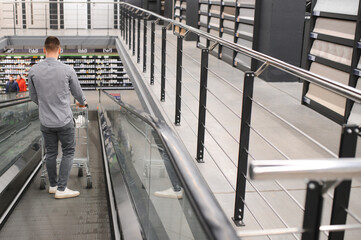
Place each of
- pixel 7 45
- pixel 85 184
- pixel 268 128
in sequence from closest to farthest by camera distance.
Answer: pixel 268 128, pixel 85 184, pixel 7 45

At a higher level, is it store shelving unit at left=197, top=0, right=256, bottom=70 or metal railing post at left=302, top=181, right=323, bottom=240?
store shelving unit at left=197, top=0, right=256, bottom=70

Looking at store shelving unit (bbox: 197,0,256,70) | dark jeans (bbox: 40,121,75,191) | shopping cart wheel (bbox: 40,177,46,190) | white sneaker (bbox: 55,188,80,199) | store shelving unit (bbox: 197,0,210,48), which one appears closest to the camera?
dark jeans (bbox: 40,121,75,191)

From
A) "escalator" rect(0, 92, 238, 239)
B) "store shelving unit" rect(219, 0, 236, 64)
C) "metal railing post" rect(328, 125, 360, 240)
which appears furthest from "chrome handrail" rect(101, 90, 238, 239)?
"store shelving unit" rect(219, 0, 236, 64)

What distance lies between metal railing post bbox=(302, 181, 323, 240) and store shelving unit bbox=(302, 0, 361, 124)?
260 cm

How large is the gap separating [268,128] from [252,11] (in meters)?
2.84

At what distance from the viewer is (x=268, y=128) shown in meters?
3.64

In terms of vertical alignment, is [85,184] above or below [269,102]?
below

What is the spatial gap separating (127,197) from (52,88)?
44.2 inches

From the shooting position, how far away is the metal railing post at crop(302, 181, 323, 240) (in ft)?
2.79

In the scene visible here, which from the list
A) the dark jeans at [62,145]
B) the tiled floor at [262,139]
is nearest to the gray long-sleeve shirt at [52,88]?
the dark jeans at [62,145]

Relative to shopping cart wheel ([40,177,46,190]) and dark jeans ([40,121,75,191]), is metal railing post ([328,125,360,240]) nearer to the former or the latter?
dark jeans ([40,121,75,191])

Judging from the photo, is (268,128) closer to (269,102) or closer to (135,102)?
(269,102)

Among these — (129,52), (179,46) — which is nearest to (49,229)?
(179,46)

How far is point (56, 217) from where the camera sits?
4.25m
